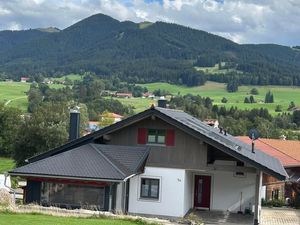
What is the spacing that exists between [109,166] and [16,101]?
116 metres

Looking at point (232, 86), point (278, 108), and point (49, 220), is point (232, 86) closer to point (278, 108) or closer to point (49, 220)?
point (278, 108)

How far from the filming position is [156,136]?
2570 cm

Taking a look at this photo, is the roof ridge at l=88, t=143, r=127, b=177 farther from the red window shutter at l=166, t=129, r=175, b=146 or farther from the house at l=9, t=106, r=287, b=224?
the red window shutter at l=166, t=129, r=175, b=146

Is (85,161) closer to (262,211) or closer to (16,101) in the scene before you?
(262,211)

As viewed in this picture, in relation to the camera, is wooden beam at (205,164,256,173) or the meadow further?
the meadow

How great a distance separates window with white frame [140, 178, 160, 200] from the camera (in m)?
25.4

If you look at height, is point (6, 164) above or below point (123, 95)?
below

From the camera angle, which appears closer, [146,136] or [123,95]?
[146,136]

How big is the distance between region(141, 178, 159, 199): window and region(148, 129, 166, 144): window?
1.64 m

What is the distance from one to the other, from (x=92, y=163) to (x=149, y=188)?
118 inches

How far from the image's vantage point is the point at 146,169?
2542 cm

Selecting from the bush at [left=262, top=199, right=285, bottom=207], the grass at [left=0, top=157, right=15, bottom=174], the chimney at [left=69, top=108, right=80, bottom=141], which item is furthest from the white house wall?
the grass at [left=0, top=157, right=15, bottom=174]

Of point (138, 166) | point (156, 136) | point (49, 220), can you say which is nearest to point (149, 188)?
point (138, 166)

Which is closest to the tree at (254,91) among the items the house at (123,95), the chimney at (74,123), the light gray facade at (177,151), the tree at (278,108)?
the house at (123,95)
